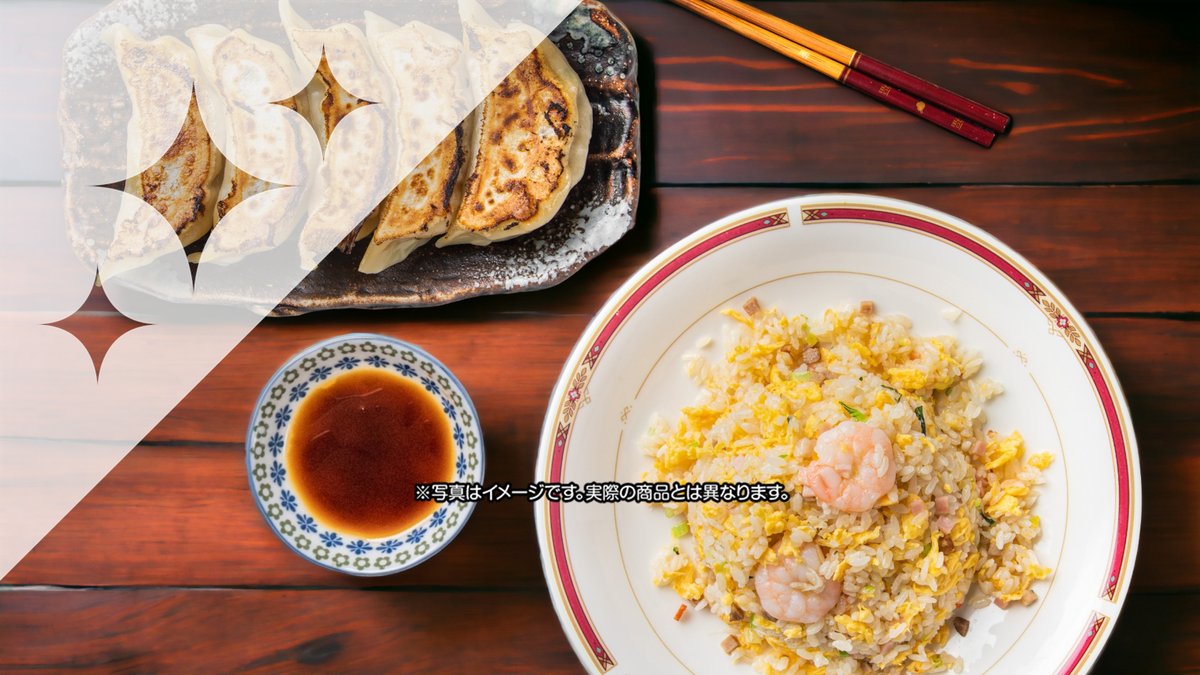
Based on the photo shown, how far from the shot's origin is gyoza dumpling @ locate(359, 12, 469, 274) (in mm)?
2064

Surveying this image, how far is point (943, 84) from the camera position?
7.41ft

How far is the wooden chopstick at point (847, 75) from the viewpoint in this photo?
2.22m

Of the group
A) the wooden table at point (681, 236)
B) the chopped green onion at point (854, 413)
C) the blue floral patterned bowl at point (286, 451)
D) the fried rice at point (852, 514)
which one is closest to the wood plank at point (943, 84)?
the wooden table at point (681, 236)

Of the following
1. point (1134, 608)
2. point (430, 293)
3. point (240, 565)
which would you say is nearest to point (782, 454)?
point (430, 293)

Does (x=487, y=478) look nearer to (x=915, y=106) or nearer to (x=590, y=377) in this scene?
(x=590, y=377)

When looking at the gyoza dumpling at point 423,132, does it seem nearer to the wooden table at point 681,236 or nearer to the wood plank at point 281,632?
the wooden table at point 681,236

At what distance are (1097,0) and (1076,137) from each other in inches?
14.8

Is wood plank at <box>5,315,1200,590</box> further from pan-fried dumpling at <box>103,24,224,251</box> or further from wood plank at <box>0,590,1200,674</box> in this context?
pan-fried dumpling at <box>103,24,224,251</box>

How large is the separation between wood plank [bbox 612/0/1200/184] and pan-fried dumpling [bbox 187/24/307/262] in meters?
0.94

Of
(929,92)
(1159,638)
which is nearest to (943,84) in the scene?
(929,92)

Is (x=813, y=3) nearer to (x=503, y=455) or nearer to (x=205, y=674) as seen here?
(x=503, y=455)

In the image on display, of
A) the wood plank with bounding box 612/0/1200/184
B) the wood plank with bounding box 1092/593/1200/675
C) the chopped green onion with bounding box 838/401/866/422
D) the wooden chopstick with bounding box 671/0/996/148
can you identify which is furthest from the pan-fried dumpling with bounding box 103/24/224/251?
the wood plank with bounding box 1092/593/1200/675

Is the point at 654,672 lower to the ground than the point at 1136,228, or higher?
lower

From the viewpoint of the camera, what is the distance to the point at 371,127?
82.0 inches
